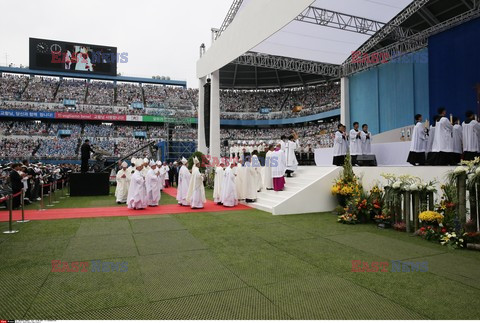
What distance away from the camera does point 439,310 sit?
319 cm

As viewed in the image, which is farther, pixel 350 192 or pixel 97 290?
pixel 350 192

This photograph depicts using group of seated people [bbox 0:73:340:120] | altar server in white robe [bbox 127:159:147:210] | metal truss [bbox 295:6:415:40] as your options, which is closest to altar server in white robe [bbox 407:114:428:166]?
metal truss [bbox 295:6:415:40]

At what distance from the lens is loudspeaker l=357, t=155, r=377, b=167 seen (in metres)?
11.6

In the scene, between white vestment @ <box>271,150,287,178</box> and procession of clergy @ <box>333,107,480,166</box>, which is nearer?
procession of clergy @ <box>333,107,480,166</box>

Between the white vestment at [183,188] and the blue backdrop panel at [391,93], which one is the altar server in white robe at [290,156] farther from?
the blue backdrop panel at [391,93]

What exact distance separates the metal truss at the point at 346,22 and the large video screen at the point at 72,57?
121 ft

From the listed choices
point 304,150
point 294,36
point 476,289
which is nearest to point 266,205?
point 476,289

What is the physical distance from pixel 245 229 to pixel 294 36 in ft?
34.1

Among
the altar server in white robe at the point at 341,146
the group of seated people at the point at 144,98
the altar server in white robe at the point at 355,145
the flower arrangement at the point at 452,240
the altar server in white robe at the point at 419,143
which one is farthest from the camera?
the group of seated people at the point at 144,98

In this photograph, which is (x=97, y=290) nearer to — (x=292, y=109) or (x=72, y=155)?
(x=72, y=155)

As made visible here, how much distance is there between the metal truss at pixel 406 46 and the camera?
500 inches

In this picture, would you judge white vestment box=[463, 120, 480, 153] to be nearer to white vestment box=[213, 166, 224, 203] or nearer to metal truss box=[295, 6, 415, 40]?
metal truss box=[295, 6, 415, 40]

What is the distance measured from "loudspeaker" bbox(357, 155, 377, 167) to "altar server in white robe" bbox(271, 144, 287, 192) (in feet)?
9.12

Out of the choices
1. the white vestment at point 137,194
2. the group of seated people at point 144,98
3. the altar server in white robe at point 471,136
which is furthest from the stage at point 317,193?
the group of seated people at point 144,98
